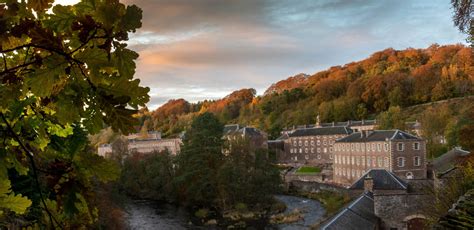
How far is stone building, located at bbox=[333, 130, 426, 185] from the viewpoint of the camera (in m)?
47.5

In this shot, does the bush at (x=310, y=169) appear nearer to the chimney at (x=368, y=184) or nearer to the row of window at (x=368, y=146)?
the row of window at (x=368, y=146)

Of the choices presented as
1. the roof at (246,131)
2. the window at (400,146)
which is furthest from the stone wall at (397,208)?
the roof at (246,131)

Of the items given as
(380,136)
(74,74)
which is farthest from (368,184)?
(74,74)

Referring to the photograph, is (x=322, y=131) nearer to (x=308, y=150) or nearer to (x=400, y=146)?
(x=308, y=150)

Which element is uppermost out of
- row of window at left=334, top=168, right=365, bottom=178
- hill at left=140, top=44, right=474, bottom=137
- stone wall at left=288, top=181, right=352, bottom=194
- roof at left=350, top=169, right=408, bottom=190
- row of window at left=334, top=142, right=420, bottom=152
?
hill at left=140, top=44, right=474, bottom=137

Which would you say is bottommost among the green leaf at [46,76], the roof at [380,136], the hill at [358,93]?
the roof at [380,136]

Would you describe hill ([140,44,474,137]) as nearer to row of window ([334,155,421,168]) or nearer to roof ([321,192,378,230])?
row of window ([334,155,421,168])

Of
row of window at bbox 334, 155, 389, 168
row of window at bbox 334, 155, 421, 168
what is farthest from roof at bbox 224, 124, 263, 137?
row of window at bbox 334, 155, 421, 168

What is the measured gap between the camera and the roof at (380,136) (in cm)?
4788

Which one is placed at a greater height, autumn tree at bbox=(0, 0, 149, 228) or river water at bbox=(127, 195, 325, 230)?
autumn tree at bbox=(0, 0, 149, 228)

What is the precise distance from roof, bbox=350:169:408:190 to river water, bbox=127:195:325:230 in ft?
19.3

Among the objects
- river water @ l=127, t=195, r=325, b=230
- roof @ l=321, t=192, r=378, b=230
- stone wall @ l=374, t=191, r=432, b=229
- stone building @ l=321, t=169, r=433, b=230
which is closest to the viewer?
roof @ l=321, t=192, r=378, b=230

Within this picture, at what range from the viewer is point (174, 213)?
41625 millimetres

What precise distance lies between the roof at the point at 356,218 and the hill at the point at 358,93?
6026cm
